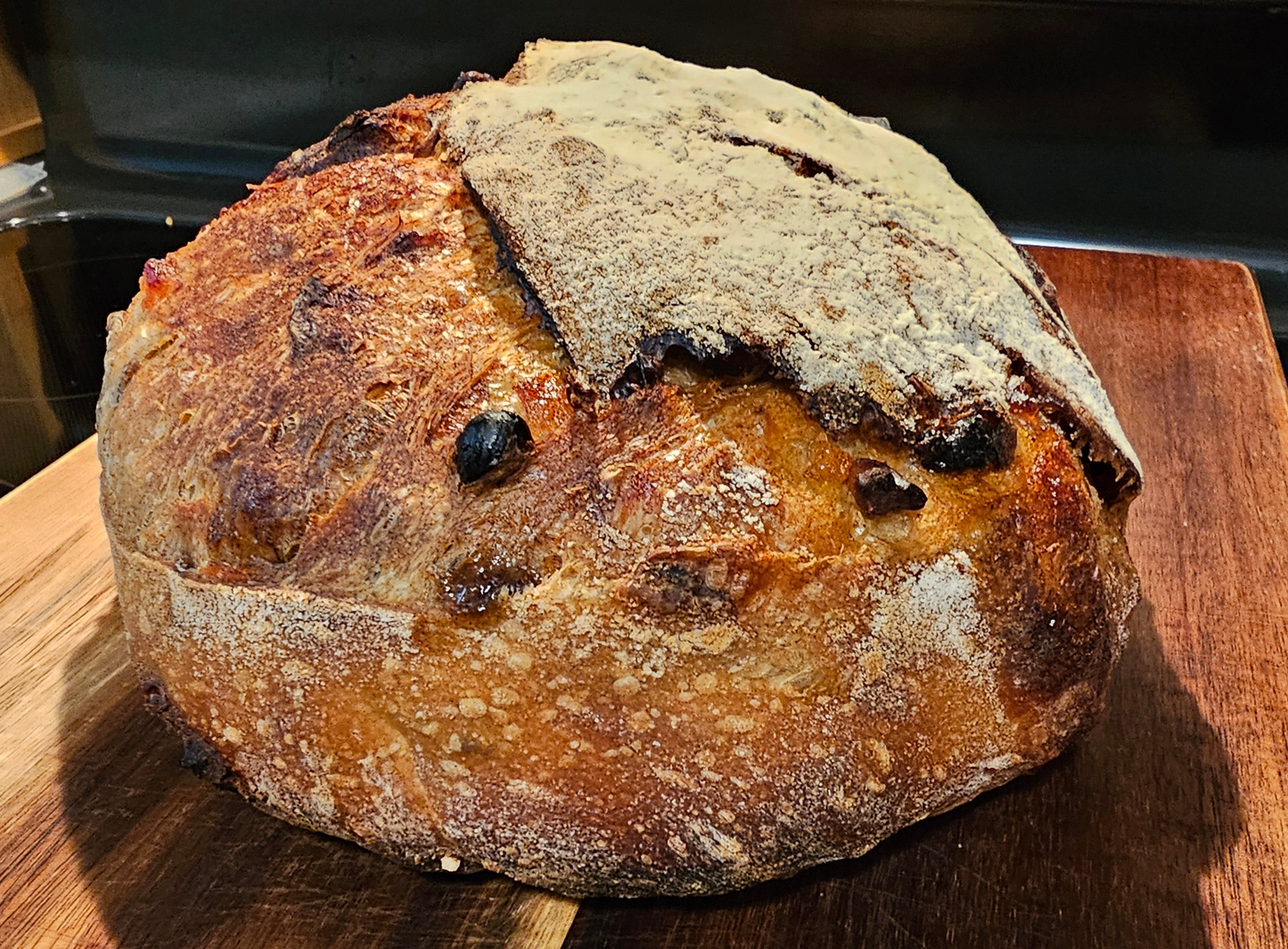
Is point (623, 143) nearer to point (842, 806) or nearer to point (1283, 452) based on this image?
point (842, 806)

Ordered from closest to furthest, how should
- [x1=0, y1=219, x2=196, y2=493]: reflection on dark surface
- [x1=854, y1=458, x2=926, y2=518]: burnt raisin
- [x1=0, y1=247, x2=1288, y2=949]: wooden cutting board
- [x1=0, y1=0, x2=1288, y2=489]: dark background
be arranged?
[x1=854, y1=458, x2=926, y2=518]: burnt raisin → [x1=0, y1=247, x2=1288, y2=949]: wooden cutting board → [x1=0, y1=219, x2=196, y2=493]: reflection on dark surface → [x1=0, y1=0, x2=1288, y2=489]: dark background

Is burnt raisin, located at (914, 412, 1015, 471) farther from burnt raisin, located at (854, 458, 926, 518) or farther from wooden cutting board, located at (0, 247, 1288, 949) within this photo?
wooden cutting board, located at (0, 247, 1288, 949)

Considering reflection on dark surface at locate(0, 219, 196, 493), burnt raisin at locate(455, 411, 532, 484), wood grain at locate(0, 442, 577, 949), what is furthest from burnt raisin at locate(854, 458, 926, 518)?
reflection on dark surface at locate(0, 219, 196, 493)

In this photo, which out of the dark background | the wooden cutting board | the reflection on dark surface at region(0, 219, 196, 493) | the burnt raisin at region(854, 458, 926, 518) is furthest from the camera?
the dark background

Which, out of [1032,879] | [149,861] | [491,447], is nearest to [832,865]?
[1032,879]

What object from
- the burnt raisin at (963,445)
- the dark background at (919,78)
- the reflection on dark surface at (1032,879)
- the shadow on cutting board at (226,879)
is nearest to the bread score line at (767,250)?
the burnt raisin at (963,445)

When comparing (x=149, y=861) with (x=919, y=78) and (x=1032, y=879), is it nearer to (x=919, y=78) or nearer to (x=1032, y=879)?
(x=1032, y=879)

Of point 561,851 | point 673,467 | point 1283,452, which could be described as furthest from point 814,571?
point 1283,452
